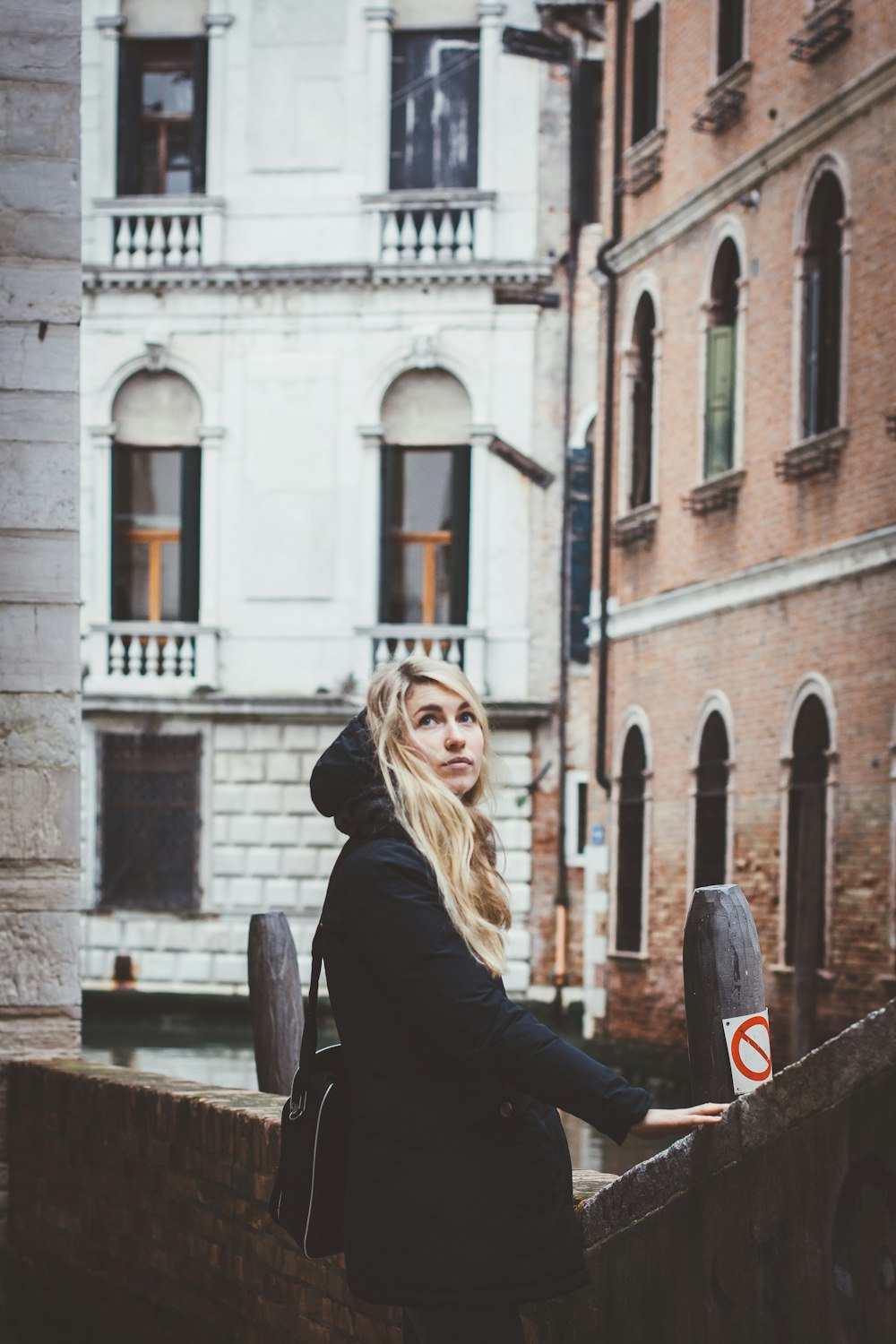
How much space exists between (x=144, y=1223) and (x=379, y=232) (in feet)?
67.1

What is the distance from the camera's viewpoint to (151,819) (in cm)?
2509

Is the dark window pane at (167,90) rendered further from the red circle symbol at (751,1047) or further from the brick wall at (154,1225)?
the red circle symbol at (751,1047)

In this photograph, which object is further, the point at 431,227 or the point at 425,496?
the point at 425,496

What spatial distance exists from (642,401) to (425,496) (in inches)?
219

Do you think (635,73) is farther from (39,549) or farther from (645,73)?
(39,549)

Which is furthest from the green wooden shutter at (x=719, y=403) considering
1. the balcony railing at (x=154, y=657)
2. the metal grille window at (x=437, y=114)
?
the balcony railing at (x=154, y=657)

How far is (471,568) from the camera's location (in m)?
25.5

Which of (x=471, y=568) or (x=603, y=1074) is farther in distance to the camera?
(x=471, y=568)

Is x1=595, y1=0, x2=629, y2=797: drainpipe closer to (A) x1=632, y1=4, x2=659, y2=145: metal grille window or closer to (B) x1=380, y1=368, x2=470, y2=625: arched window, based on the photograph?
(A) x1=632, y1=4, x2=659, y2=145: metal grille window

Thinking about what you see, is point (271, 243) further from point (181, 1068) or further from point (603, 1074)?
point (603, 1074)

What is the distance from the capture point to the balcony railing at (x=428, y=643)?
25.1 m

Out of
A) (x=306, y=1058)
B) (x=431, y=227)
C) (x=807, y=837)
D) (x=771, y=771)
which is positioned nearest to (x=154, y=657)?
(x=431, y=227)

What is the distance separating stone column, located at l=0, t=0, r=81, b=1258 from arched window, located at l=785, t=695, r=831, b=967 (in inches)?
353

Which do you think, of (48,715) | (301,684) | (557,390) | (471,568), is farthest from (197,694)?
(48,715)
